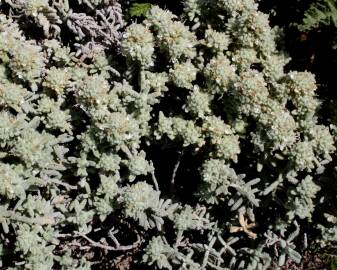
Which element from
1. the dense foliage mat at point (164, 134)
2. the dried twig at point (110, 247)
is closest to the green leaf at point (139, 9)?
the dense foliage mat at point (164, 134)

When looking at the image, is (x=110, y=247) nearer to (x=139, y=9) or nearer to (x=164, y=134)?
(x=164, y=134)

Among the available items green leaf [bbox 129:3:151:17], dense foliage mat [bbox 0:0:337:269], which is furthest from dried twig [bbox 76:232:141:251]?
green leaf [bbox 129:3:151:17]

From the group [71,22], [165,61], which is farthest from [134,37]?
[71,22]

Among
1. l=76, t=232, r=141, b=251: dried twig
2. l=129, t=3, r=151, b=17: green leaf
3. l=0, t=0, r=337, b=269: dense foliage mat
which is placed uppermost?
l=129, t=3, r=151, b=17: green leaf

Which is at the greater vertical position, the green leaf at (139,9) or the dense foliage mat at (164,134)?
the green leaf at (139,9)

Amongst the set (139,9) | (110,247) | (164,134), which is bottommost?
(110,247)

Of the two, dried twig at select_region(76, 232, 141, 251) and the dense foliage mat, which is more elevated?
the dense foliage mat

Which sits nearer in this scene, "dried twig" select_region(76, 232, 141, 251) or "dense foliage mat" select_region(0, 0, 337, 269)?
"dense foliage mat" select_region(0, 0, 337, 269)

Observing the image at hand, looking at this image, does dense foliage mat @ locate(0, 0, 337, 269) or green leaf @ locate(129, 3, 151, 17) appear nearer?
dense foliage mat @ locate(0, 0, 337, 269)

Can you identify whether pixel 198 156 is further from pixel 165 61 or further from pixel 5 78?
pixel 5 78

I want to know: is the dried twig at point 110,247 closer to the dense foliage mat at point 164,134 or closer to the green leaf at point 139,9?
the dense foliage mat at point 164,134

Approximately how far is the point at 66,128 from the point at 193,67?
0.87 m

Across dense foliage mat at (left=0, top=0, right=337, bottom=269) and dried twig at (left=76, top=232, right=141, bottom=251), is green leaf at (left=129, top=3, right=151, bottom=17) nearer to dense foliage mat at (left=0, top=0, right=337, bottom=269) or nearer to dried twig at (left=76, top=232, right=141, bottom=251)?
dense foliage mat at (left=0, top=0, right=337, bottom=269)

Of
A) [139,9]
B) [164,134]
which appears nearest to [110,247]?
[164,134]
